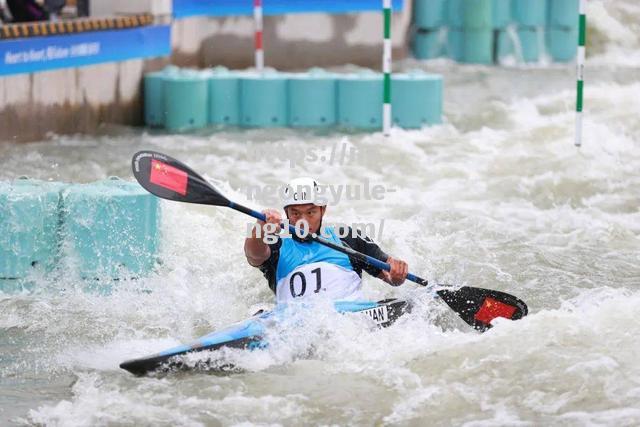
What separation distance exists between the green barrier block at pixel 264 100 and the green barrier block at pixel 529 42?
453 cm

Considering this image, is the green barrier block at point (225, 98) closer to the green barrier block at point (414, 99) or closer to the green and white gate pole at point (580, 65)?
the green barrier block at point (414, 99)

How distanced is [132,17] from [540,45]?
18.3 feet

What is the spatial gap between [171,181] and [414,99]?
19.0ft

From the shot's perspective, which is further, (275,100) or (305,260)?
(275,100)

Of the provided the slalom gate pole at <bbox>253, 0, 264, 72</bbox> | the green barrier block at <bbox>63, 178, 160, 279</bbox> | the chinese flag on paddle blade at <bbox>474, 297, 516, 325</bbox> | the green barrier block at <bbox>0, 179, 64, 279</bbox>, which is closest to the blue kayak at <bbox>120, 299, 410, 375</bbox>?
the chinese flag on paddle blade at <bbox>474, 297, 516, 325</bbox>

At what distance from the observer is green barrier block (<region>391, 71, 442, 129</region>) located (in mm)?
12008

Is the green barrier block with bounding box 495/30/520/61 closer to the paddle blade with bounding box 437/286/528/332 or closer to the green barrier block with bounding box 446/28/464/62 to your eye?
the green barrier block with bounding box 446/28/464/62

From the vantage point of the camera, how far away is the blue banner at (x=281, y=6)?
14453mm

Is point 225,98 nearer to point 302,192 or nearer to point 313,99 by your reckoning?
point 313,99

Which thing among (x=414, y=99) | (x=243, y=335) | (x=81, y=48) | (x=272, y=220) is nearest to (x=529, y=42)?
(x=414, y=99)

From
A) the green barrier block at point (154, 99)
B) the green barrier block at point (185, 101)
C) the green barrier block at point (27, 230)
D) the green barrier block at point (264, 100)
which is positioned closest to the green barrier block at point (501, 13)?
the green barrier block at point (264, 100)

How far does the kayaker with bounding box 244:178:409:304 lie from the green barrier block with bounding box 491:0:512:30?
976 centimetres

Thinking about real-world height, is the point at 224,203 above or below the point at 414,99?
above

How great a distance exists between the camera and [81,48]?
11766 millimetres
